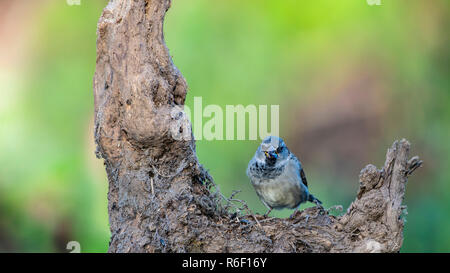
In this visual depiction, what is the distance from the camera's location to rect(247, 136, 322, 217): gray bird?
423cm

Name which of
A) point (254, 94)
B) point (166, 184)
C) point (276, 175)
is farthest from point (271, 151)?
point (254, 94)

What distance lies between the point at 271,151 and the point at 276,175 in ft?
0.73

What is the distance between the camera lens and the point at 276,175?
14.0 feet

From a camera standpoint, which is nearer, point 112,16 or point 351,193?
point 112,16

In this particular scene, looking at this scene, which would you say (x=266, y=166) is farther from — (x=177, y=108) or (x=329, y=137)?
(x=329, y=137)

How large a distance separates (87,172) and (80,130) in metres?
0.47

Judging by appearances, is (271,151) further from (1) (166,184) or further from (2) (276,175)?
(1) (166,184)

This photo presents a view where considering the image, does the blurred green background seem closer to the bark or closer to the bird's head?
the bird's head

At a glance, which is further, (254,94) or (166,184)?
(254,94)

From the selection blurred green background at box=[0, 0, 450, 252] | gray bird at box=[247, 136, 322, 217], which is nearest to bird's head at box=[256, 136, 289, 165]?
gray bird at box=[247, 136, 322, 217]

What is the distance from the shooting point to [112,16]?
3.10 m

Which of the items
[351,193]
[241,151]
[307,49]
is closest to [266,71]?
[307,49]
